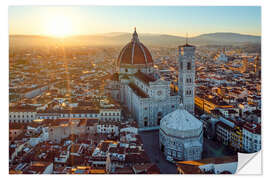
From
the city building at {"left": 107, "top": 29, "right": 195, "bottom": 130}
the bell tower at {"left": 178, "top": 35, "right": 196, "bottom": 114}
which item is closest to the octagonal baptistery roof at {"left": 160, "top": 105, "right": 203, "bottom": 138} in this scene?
the city building at {"left": 107, "top": 29, "right": 195, "bottom": 130}

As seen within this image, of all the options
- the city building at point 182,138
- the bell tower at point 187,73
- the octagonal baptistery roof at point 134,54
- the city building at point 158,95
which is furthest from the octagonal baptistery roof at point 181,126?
the octagonal baptistery roof at point 134,54

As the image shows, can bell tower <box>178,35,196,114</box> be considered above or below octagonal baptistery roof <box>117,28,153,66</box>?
below

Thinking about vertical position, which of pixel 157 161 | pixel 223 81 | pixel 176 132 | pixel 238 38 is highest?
pixel 238 38

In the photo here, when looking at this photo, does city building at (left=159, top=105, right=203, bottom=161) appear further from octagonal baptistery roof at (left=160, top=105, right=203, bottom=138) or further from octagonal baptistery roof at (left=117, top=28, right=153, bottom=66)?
octagonal baptistery roof at (left=117, top=28, right=153, bottom=66)

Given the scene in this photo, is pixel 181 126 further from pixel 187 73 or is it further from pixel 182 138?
pixel 187 73

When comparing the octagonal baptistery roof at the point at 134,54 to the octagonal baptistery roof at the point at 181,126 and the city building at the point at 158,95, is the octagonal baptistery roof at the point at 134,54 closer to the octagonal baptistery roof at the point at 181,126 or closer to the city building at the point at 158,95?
the city building at the point at 158,95
